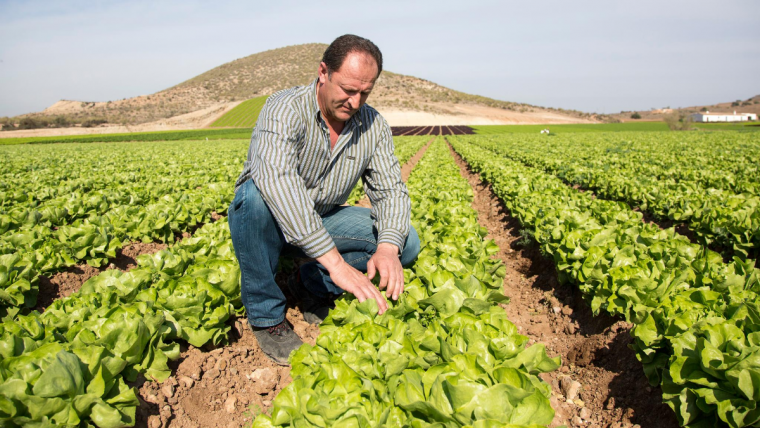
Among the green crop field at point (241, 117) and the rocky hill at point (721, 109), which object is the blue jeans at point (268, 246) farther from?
the rocky hill at point (721, 109)

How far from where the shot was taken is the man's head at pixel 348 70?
2588 mm

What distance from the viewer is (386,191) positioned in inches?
132

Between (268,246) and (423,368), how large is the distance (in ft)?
A: 4.59

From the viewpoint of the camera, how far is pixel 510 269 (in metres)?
5.95

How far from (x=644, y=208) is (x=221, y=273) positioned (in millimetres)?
7557

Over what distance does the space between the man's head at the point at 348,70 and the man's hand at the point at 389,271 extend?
1001 mm

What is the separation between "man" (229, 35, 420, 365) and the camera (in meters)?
2.57

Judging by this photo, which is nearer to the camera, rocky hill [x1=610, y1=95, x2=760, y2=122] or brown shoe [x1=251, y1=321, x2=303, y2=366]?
brown shoe [x1=251, y1=321, x2=303, y2=366]

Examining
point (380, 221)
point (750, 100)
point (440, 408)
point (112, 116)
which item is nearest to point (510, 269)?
point (380, 221)

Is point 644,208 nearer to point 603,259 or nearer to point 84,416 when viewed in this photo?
point 603,259

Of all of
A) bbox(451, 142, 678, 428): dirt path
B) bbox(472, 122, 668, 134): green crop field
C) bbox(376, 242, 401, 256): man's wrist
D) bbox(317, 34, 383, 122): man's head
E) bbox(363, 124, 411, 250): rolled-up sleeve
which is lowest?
bbox(451, 142, 678, 428): dirt path

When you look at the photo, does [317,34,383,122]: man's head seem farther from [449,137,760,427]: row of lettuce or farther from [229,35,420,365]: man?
[449,137,760,427]: row of lettuce

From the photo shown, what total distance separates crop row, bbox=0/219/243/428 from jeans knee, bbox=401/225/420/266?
138 cm

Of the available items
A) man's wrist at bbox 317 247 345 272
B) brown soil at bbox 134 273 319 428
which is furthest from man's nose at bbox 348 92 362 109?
brown soil at bbox 134 273 319 428
